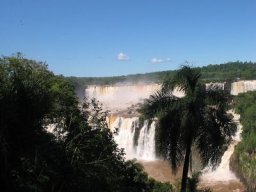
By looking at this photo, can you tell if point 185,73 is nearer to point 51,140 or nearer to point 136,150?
point 51,140

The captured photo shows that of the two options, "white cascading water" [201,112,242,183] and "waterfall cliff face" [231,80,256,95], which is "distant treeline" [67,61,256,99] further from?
"white cascading water" [201,112,242,183]

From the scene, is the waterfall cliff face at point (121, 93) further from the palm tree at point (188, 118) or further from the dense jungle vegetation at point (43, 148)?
the palm tree at point (188, 118)

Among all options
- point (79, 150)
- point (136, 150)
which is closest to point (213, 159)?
point (79, 150)

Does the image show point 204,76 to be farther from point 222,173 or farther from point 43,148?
point 43,148

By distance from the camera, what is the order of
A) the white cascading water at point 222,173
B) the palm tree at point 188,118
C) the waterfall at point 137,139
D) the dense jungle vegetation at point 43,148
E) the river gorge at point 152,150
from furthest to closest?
the waterfall at point 137,139 < the white cascading water at point 222,173 < the river gorge at point 152,150 < the palm tree at point 188,118 < the dense jungle vegetation at point 43,148

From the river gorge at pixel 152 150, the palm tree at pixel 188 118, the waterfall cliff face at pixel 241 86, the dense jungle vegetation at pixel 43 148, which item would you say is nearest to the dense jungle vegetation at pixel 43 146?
the dense jungle vegetation at pixel 43 148

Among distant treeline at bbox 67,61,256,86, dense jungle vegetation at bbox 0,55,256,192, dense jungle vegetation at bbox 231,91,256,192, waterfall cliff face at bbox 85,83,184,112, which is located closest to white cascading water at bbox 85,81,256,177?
dense jungle vegetation at bbox 231,91,256,192

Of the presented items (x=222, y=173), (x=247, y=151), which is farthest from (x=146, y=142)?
(x=247, y=151)
